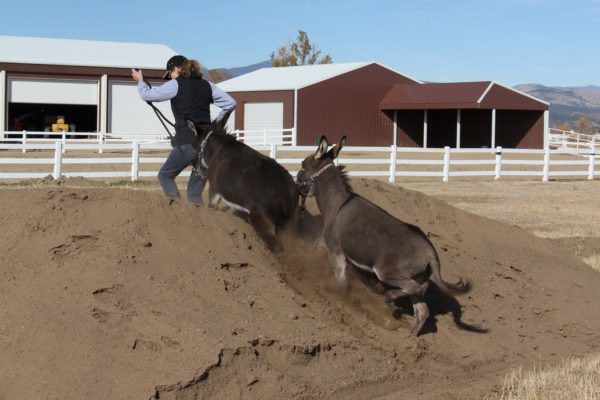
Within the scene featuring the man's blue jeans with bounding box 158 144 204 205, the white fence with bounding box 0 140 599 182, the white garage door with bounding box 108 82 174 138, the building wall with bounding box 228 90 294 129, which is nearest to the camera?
the man's blue jeans with bounding box 158 144 204 205

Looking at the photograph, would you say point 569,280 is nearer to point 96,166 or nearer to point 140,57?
point 96,166

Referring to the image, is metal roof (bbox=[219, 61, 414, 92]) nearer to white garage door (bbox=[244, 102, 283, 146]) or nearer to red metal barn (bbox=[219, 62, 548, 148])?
red metal barn (bbox=[219, 62, 548, 148])

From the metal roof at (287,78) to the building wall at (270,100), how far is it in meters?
0.23

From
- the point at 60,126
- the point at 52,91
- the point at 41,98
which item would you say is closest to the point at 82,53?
the point at 52,91

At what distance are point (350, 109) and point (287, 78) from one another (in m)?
5.11

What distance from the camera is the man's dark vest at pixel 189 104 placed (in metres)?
9.44

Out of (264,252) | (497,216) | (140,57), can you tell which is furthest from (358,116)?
(264,252)

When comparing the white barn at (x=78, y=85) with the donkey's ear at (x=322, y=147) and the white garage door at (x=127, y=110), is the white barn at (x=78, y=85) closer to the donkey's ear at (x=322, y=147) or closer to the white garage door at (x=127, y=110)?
the white garage door at (x=127, y=110)

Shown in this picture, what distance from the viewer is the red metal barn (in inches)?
1711

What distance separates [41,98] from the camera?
128 ft

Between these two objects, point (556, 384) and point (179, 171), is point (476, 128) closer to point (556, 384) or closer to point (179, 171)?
point (179, 171)

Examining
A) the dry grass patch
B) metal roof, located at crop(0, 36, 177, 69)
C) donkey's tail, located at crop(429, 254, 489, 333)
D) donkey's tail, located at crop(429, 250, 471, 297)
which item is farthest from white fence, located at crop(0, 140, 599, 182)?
the dry grass patch

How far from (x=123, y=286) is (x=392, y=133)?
133ft

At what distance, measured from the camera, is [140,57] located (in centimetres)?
4266
